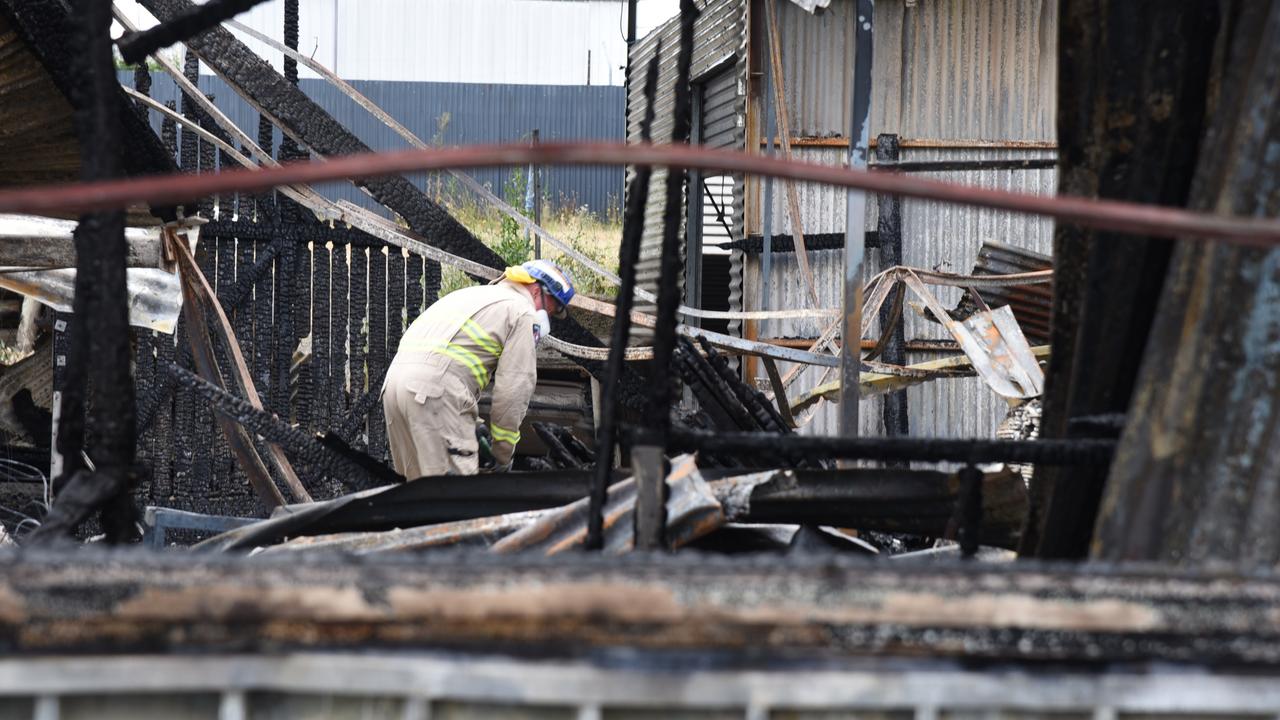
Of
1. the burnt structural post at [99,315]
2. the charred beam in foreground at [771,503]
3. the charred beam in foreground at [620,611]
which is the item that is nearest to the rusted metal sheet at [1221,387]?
the charred beam in foreground at [620,611]

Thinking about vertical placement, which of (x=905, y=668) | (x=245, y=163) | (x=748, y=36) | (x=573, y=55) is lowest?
(x=905, y=668)

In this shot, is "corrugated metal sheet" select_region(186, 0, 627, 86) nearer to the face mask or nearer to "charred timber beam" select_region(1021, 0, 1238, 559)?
the face mask

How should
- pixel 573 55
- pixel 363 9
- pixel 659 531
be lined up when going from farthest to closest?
pixel 573 55, pixel 363 9, pixel 659 531

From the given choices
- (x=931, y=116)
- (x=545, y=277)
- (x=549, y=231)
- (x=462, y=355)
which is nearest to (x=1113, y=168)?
(x=462, y=355)

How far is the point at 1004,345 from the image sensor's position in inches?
231

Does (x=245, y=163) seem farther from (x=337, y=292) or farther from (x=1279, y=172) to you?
(x=1279, y=172)

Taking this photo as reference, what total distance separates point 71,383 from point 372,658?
1005 mm

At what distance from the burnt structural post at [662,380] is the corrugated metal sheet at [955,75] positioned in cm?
810

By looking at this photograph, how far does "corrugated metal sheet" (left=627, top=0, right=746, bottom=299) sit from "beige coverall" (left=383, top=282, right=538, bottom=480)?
245 centimetres

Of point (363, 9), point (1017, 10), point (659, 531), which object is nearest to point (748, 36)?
point (1017, 10)

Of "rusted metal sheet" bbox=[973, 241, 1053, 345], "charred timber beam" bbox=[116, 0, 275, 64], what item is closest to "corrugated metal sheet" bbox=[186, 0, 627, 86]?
"rusted metal sheet" bbox=[973, 241, 1053, 345]

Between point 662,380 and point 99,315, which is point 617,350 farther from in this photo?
point 99,315

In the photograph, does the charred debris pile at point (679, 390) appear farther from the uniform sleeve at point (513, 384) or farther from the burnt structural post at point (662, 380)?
the uniform sleeve at point (513, 384)

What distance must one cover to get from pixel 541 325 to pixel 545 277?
0.29 meters
